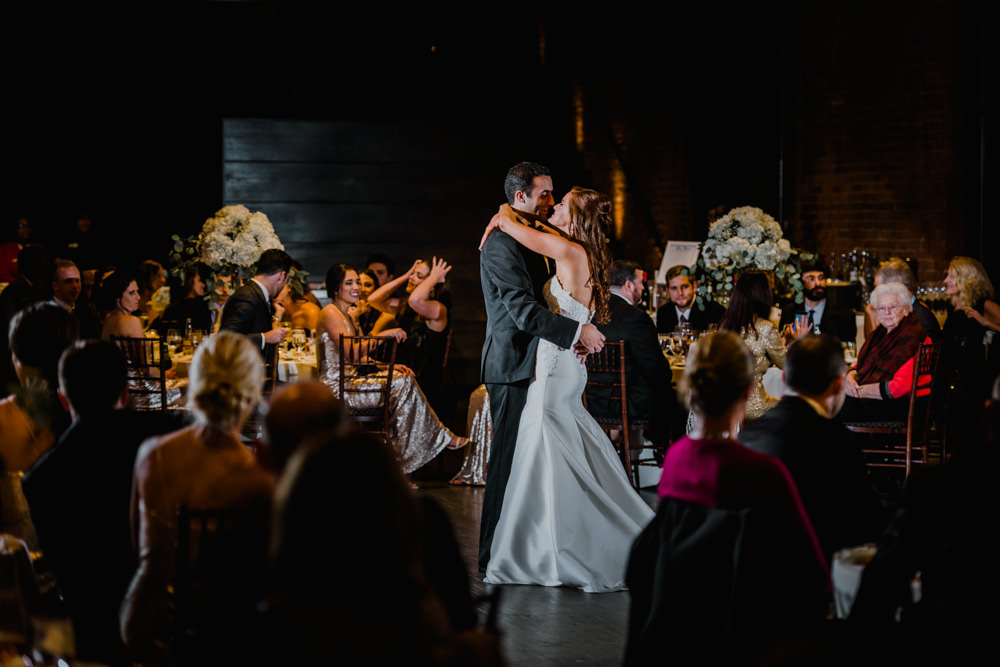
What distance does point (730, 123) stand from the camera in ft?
39.2

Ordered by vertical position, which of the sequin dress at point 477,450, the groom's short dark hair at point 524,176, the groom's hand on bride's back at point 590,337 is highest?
the groom's short dark hair at point 524,176

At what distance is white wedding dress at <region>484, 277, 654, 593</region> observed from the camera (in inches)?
181

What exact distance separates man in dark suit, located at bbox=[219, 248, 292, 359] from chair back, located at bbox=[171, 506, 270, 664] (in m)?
3.98

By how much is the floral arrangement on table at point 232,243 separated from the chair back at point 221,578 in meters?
5.39

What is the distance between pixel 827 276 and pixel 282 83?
6.37 meters

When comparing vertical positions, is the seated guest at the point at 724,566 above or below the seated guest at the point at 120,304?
below

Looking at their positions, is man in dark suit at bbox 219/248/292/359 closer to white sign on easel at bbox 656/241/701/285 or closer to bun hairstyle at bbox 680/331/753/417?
bun hairstyle at bbox 680/331/753/417

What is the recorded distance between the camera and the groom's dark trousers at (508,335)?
459 centimetres

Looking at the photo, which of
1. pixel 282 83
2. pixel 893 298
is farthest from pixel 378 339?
pixel 282 83

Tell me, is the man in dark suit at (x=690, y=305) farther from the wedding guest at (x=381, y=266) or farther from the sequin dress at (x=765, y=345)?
the wedding guest at (x=381, y=266)

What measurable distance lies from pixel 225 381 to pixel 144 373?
3993 mm

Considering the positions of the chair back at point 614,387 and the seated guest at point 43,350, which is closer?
the seated guest at point 43,350

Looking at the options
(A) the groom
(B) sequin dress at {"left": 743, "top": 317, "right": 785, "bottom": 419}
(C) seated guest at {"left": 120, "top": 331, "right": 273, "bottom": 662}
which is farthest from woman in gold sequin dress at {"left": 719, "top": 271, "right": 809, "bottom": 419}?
(C) seated guest at {"left": 120, "top": 331, "right": 273, "bottom": 662}

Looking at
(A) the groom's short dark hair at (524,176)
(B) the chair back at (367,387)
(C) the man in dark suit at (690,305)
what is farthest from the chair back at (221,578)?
(C) the man in dark suit at (690,305)
